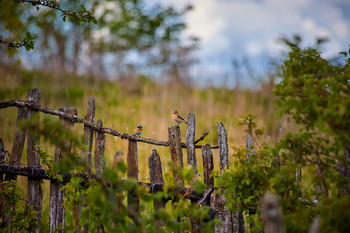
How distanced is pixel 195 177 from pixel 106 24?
41.4 feet

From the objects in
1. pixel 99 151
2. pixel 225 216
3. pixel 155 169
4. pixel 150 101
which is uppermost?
pixel 150 101

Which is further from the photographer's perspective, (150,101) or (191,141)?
(150,101)

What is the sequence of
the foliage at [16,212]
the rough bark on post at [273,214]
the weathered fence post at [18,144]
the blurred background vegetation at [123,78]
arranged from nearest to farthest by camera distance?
the rough bark on post at [273,214] < the foliage at [16,212] < the weathered fence post at [18,144] < the blurred background vegetation at [123,78]

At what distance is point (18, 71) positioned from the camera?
9.38 m

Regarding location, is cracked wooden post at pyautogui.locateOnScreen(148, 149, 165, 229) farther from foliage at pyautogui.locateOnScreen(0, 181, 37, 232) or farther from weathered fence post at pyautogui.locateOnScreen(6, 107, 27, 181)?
weathered fence post at pyautogui.locateOnScreen(6, 107, 27, 181)

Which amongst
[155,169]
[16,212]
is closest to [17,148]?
[16,212]

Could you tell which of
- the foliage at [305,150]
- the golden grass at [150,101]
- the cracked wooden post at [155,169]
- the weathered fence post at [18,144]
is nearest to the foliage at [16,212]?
the weathered fence post at [18,144]

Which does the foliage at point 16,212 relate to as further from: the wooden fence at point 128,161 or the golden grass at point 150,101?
the golden grass at point 150,101

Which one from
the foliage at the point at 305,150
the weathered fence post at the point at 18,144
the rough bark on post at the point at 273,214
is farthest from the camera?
the weathered fence post at the point at 18,144

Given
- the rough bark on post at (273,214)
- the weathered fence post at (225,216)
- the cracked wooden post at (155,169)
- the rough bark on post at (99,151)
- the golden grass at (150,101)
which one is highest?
the golden grass at (150,101)

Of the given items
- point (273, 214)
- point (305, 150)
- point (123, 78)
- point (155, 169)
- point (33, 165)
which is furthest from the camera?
point (123, 78)

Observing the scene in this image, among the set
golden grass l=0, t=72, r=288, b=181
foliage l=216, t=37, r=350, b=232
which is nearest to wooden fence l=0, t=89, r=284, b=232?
foliage l=216, t=37, r=350, b=232

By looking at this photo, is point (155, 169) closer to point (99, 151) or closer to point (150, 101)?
point (99, 151)

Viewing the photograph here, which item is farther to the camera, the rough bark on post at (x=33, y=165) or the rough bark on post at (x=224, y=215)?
the rough bark on post at (x=33, y=165)
